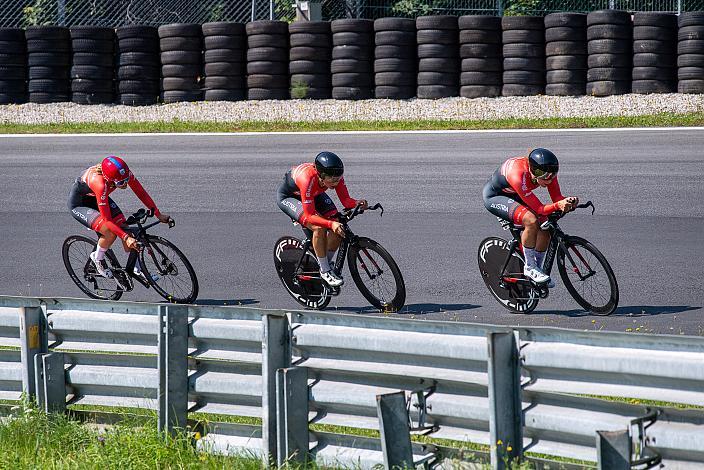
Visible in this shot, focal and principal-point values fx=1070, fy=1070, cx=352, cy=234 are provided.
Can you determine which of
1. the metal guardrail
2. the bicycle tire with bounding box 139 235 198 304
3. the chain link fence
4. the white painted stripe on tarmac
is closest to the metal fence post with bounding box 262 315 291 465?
the metal guardrail

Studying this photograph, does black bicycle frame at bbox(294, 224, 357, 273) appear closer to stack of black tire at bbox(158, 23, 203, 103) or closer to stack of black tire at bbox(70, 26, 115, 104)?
stack of black tire at bbox(158, 23, 203, 103)

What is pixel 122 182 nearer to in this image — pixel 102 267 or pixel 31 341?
pixel 102 267

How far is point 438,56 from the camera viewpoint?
20.0 metres

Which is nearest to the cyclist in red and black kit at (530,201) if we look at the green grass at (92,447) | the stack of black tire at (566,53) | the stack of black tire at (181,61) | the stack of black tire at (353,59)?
the green grass at (92,447)

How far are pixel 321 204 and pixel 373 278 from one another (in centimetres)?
98

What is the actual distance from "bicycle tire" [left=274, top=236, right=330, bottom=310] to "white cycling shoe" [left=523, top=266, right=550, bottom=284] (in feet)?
6.87

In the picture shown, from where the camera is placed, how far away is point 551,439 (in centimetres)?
545

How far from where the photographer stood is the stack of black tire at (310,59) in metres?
20.5

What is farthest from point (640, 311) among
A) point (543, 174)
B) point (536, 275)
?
point (543, 174)

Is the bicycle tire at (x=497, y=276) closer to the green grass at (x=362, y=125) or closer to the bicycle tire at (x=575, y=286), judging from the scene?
the bicycle tire at (x=575, y=286)

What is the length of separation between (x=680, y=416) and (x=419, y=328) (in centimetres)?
148

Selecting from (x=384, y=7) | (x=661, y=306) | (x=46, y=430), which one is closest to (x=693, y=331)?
(x=661, y=306)

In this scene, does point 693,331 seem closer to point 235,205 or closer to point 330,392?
point 330,392

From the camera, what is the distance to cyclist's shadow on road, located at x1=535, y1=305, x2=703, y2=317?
10.4 m
